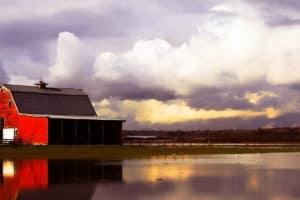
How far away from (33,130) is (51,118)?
3.67m

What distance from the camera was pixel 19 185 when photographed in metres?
25.8

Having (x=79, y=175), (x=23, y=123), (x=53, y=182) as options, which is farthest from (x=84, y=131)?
(x=53, y=182)

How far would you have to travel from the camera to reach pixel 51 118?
2594 inches

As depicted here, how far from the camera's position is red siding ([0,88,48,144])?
6675 centimetres

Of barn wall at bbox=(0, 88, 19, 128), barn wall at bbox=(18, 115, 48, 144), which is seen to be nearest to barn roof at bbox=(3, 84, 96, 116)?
barn wall at bbox=(0, 88, 19, 128)

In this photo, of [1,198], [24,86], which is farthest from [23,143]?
[1,198]

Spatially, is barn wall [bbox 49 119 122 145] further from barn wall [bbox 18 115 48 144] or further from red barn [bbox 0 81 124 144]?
barn wall [bbox 18 115 48 144]

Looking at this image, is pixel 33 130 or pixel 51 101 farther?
pixel 51 101

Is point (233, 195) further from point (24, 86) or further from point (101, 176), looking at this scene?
point (24, 86)

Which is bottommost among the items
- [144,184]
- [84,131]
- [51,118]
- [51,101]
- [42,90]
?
[144,184]

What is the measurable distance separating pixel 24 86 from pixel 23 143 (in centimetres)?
996

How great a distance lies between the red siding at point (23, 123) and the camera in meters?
66.8

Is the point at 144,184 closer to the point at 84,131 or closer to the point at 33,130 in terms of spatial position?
the point at 33,130

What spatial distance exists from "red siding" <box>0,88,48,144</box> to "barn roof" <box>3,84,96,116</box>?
42.4 inches
